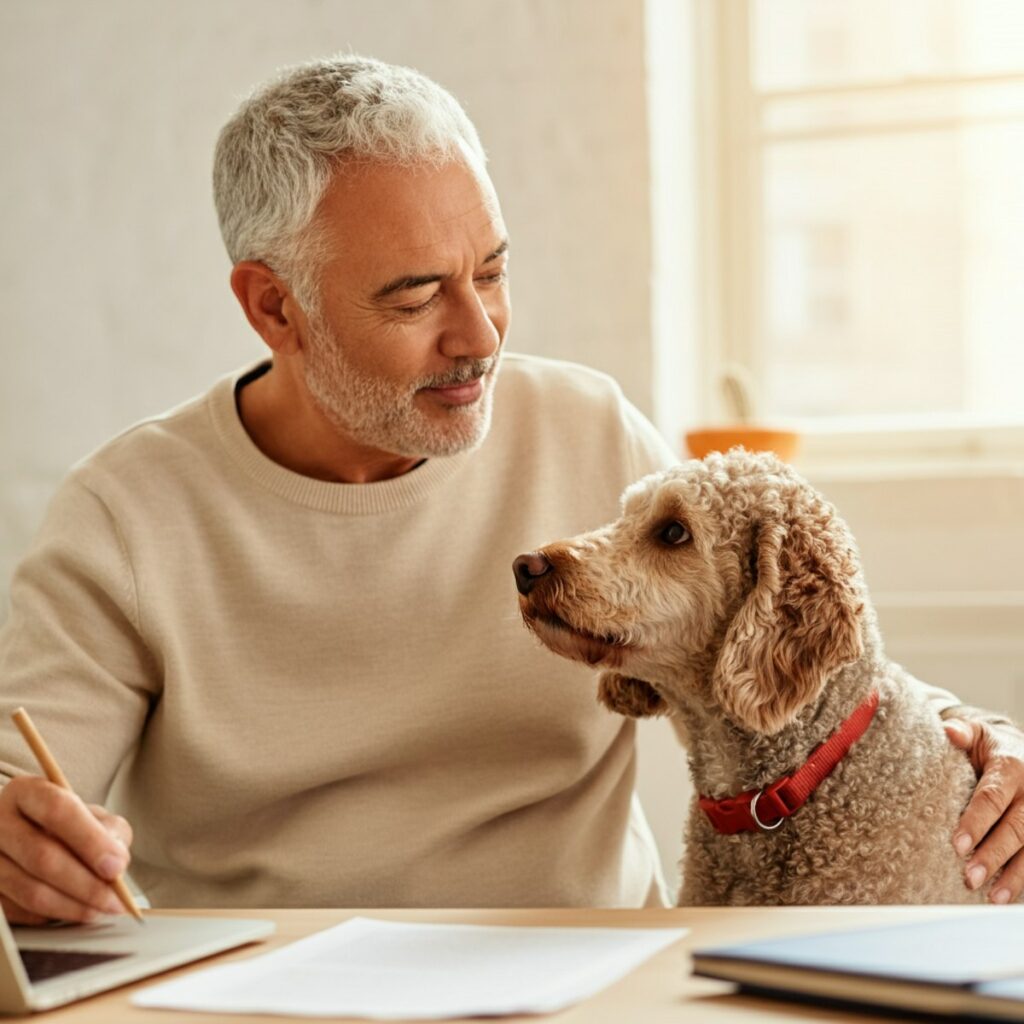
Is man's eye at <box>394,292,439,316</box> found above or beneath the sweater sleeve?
above

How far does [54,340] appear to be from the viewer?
230cm

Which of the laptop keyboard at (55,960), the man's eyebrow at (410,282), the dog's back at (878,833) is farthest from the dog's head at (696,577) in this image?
the laptop keyboard at (55,960)

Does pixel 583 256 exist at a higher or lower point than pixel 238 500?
higher

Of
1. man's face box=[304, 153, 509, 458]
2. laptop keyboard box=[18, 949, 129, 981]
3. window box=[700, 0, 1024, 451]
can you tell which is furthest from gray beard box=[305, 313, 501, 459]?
window box=[700, 0, 1024, 451]

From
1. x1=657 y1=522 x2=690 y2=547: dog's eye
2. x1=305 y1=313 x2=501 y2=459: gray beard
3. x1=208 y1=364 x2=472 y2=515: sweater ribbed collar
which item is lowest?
x1=657 y1=522 x2=690 y2=547: dog's eye

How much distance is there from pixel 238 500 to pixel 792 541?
2.06 feet

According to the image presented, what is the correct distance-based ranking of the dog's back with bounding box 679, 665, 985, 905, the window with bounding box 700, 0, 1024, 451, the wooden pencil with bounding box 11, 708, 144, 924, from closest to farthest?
the wooden pencil with bounding box 11, 708, 144, 924 → the dog's back with bounding box 679, 665, 985, 905 → the window with bounding box 700, 0, 1024, 451

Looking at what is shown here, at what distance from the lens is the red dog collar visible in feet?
3.96

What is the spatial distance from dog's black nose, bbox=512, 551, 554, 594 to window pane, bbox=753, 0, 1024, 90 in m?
1.61

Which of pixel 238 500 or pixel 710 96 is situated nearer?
pixel 238 500

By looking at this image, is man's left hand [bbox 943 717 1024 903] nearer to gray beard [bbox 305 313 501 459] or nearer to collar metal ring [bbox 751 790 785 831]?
collar metal ring [bbox 751 790 785 831]

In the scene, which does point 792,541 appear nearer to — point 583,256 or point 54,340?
point 583,256

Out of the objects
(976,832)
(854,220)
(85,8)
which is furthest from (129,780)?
(854,220)

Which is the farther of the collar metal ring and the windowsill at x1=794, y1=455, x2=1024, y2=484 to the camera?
the windowsill at x1=794, y1=455, x2=1024, y2=484
